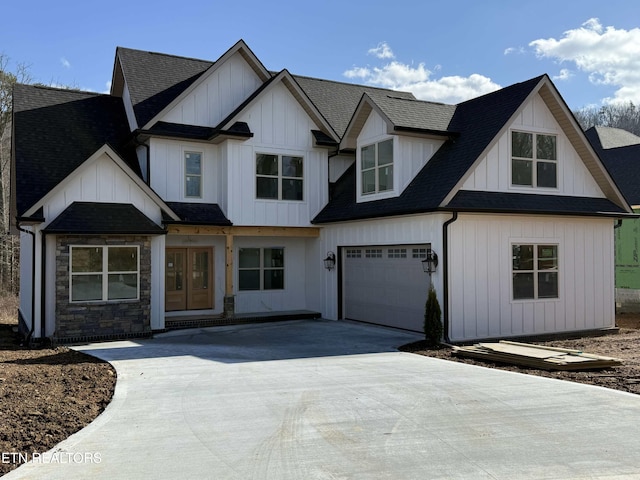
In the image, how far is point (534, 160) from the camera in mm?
14609

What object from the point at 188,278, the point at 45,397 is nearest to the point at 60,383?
the point at 45,397

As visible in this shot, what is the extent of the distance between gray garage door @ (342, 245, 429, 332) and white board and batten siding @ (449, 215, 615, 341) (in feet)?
3.33

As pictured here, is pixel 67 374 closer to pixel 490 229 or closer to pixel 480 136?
pixel 490 229

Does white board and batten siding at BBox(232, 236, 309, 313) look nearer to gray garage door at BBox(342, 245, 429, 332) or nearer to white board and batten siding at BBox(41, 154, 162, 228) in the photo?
gray garage door at BBox(342, 245, 429, 332)

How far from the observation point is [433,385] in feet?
28.4

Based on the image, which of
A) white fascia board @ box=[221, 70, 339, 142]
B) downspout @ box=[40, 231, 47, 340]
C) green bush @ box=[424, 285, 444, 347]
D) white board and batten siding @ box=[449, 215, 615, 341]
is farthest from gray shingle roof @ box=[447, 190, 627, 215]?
downspout @ box=[40, 231, 47, 340]

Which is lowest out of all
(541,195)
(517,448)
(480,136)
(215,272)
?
(517,448)

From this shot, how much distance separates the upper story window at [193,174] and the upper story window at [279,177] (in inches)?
64.7

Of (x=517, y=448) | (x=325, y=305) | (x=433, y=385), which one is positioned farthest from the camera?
(x=325, y=305)

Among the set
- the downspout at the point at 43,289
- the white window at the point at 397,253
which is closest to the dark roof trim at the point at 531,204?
the white window at the point at 397,253

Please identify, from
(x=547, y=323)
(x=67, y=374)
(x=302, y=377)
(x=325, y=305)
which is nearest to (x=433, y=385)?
(x=302, y=377)

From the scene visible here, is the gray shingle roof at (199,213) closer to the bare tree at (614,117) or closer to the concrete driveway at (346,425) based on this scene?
the concrete driveway at (346,425)

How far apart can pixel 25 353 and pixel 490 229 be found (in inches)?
402

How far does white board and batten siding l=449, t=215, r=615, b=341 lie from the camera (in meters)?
13.4
